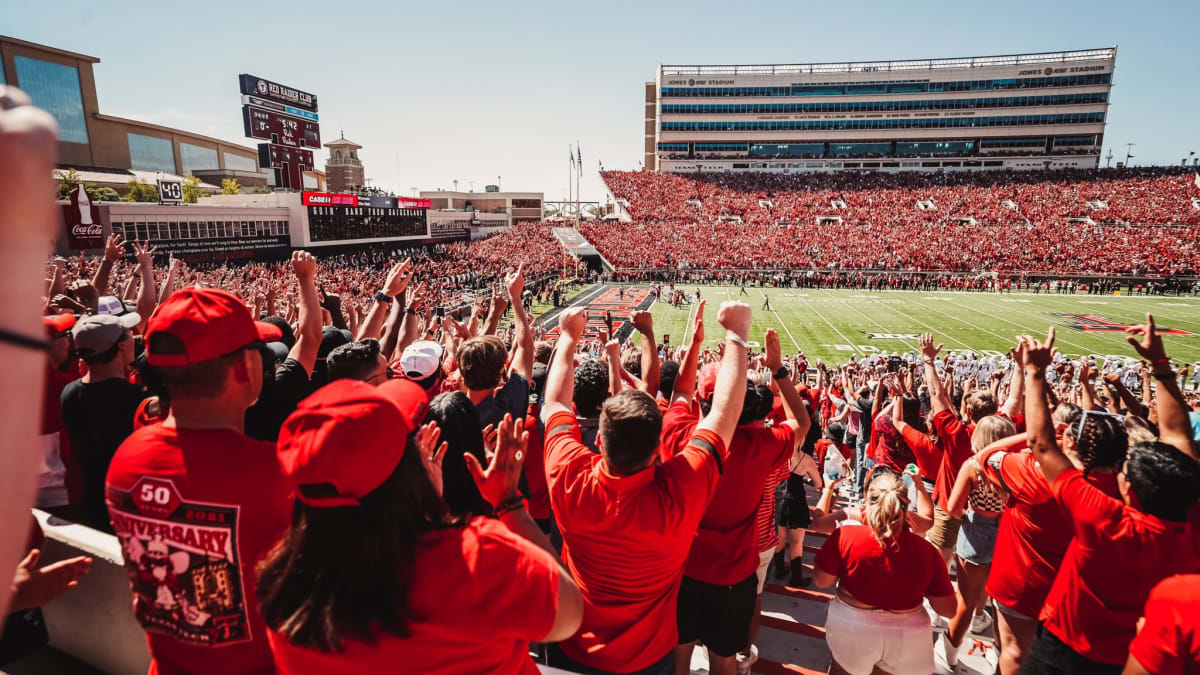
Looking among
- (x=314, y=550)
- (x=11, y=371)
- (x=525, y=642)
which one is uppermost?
(x=11, y=371)

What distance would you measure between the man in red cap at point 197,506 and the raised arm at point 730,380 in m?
1.56

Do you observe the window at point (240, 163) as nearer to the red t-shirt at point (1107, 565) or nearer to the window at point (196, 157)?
the window at point (196, 157)

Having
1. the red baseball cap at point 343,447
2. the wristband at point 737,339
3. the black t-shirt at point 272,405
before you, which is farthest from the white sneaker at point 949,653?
the black t-shirt at point 272,405

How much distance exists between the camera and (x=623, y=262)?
46.6 meters

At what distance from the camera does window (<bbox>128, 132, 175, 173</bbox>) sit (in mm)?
52438

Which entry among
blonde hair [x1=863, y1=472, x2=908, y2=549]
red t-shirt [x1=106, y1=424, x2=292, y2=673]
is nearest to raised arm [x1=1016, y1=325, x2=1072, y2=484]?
blonde hair [x1=863, y1=472, x2=908, y2=549]

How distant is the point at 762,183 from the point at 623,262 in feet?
105

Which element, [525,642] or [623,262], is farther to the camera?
[623,262]

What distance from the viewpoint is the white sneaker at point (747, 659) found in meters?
3.57

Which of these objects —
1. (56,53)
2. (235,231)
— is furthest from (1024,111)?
(56,53)

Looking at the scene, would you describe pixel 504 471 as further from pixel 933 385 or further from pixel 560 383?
pixel 933 385

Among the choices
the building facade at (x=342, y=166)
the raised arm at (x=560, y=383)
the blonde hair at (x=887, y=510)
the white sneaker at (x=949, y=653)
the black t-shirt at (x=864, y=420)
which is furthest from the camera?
the building facade at (x=342, y=166)

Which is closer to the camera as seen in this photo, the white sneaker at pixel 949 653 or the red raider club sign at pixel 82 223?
the white sneaker at pixel 949 653

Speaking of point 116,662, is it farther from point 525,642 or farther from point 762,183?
point 762,183
